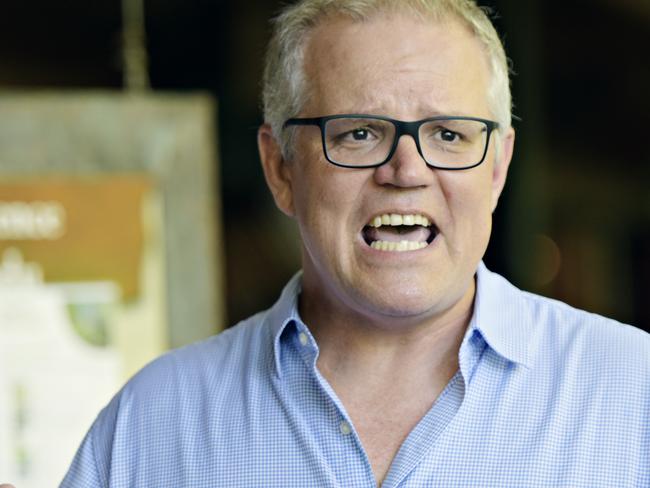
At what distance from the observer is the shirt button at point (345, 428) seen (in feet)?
4.99

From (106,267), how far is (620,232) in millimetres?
6936

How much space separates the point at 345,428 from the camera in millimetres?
1523

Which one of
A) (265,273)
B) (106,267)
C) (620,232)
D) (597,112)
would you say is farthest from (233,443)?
(620,232)

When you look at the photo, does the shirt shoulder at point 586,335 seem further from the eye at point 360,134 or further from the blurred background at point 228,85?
the blurred background at point 228,85

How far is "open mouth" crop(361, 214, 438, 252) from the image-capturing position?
1.53 m

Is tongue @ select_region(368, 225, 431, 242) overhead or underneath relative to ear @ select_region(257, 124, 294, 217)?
underneath

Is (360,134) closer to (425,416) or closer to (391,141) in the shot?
(391,141)

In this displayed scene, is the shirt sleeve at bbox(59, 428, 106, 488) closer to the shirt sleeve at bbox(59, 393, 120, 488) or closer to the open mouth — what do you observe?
the shirt sleeve at bbox(59, 393, 120, 488)

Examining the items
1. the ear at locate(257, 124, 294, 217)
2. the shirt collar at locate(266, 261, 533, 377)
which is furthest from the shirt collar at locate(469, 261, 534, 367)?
the ear at locate(257, 124, 294, 217)

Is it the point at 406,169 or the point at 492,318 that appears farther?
the point at 492,318

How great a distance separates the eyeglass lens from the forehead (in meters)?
0.02

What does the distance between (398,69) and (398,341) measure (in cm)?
39

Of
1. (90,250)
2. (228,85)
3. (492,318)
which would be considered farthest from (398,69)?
(228,85)

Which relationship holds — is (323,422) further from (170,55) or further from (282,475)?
(170,55)
